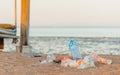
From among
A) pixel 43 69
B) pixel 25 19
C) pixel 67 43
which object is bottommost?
pixel 67 43

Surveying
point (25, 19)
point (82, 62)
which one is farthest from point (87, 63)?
point (25, 19)

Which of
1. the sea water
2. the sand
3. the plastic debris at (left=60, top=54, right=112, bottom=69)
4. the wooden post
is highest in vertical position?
the wooden post

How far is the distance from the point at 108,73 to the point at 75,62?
0.59m

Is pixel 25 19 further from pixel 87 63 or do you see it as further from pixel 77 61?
pixel 87 63

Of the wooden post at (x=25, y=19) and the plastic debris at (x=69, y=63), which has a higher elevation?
the wooden post at (x=25, y=19)

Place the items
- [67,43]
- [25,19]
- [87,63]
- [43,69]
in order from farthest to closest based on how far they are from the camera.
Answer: [67,43]
[25,19]
[87,63]
[43,69]

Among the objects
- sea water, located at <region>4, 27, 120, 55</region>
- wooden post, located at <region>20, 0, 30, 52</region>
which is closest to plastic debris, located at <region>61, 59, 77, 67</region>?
wooden post, located at <region>20, 0, 30, 52</region>

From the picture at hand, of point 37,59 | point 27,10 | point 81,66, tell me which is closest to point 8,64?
point 37,59

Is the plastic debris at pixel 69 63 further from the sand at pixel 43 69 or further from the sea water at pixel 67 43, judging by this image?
the sea water at pixel 67 43

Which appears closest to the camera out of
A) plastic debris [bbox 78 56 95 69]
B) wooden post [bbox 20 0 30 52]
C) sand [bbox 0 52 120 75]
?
sand [bbox 0 52 120 75]

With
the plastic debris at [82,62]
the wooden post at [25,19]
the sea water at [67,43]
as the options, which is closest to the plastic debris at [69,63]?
the plastic debris at [82,62]

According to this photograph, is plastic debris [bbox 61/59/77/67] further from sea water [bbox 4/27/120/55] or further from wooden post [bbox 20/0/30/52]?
sea water [bbox 4/27/120/55]

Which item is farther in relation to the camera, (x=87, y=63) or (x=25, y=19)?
(x=25, y=19)

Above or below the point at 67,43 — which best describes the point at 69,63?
above
